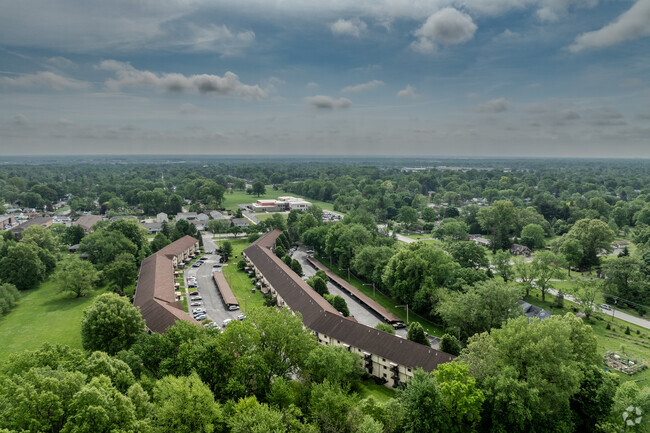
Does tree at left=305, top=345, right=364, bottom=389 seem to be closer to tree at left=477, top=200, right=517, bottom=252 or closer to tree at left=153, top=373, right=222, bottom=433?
tree at left=153, top=373, right=222, bottom=433

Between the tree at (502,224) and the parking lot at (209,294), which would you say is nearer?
the parking lot at (209,294)

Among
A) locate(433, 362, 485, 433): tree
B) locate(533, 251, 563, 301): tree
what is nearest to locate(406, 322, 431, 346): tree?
locate(433, 362, 485, 433): tree

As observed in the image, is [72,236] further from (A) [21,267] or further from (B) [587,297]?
(B) [587,297]

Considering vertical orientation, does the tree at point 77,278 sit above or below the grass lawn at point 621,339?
above

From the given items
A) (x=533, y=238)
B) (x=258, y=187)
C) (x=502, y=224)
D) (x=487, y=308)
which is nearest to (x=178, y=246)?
(x=487, y=308)

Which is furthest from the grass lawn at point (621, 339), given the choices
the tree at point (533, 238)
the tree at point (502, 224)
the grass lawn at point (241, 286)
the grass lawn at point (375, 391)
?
the grass lawn at point (241, 286)

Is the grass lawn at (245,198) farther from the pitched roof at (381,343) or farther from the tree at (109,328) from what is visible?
the tree at (109,328)
